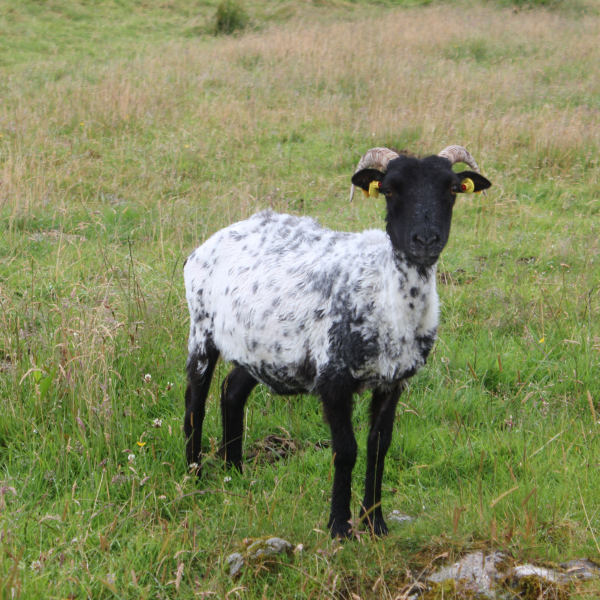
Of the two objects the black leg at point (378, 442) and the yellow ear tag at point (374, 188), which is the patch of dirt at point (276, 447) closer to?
the black leg at point (378, 442)

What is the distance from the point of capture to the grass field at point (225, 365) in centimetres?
315

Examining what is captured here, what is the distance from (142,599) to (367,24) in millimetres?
19998

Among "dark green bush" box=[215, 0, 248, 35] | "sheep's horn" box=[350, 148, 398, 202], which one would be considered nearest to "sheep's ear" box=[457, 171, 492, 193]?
"sheep's horn" box=[350, 148, 398, 202]

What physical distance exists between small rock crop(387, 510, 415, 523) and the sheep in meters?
0.12

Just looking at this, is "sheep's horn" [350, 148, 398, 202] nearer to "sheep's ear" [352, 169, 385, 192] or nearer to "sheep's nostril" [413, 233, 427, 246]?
"sheep's ear" [352, 169, 385, 192]

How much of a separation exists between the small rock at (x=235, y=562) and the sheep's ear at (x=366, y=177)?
7.47ft

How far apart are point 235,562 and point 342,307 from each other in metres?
1.53

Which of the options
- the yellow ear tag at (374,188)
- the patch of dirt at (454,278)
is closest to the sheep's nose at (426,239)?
the yellow ear tag at (374,188)

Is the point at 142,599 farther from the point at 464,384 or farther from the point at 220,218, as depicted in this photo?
the point at 220,218

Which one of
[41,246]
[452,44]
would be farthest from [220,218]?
[452,44]

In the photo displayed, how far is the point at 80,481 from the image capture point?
380cm

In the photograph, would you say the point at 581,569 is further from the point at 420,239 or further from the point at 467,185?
the point at 467,185

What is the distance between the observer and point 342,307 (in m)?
3.63

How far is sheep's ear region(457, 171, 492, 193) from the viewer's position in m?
3.93
